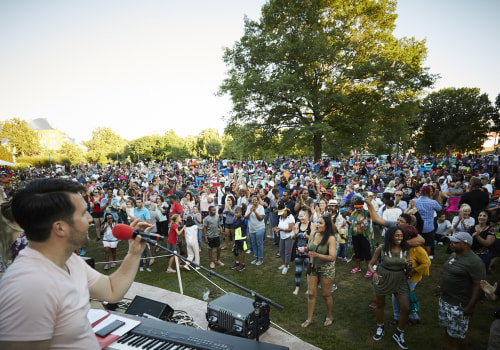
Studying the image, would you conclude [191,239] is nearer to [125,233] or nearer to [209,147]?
[125,233]

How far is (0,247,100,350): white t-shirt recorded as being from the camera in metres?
1.09

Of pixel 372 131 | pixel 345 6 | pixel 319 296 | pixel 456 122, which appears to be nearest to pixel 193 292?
pixel 319 296

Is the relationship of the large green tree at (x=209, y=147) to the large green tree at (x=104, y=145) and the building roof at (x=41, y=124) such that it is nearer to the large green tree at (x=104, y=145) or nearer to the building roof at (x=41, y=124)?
the large green tree at (x=104, y=145)

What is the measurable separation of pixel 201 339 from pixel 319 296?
172 inches

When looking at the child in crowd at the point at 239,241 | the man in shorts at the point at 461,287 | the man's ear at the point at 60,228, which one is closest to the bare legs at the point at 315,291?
the man in shorts at the point at 461,287

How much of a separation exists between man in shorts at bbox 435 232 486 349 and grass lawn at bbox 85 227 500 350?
0.80 m

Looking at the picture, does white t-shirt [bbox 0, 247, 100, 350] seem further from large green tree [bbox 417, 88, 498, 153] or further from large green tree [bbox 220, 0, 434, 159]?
large green tree [bbox 417, 88, 498, 153]

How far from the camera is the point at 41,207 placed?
133cm

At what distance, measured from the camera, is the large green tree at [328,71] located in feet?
59.6

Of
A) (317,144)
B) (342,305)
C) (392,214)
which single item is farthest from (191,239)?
(317,144)

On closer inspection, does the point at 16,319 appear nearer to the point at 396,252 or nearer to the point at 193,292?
the point at 396,252

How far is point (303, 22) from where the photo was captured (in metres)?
20.1

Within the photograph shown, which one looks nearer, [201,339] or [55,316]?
[55,316]

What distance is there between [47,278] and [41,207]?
372 millimetres
